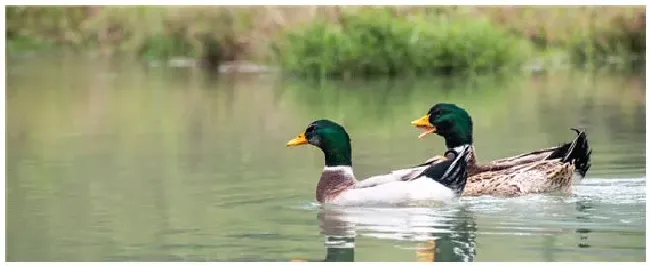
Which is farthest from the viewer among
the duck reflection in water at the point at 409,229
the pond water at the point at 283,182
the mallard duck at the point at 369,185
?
the mallard duck at the point at 369,185

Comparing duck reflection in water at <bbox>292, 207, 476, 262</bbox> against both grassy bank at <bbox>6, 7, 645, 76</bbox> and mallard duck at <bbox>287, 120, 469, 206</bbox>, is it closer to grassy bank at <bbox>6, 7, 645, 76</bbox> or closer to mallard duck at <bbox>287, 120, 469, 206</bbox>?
mallard duck at <bbox>287, 120, 469, 206</bbox>

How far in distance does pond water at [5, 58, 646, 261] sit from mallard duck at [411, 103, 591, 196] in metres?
0.12

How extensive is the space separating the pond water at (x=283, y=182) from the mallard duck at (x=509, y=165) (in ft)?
0.40

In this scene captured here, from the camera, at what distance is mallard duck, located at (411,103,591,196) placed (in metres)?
9.39

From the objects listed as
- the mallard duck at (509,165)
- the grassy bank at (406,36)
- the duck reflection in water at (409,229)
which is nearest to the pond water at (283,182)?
the duck reflection in water at (409,229)

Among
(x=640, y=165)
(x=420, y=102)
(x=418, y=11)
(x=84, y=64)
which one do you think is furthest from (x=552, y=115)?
(x=84, y=64)

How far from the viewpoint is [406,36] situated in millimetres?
21891

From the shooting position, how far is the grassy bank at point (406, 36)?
21.8 meters

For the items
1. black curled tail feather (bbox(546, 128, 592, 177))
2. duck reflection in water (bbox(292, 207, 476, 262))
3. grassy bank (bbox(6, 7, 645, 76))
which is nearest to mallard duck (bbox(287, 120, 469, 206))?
duck reflection in water (bbox(292, 207, 476, 262))

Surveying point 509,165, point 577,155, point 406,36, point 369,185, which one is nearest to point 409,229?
point 369,185

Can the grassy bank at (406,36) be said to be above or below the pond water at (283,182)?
above

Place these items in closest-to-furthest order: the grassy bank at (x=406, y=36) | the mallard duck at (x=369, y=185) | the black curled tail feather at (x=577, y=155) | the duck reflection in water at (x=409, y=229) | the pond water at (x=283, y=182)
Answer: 1. the duck reflection in water at (x=409, y=229)
2. the pond water at (x=283, y=182)
3. the mallard duck at (x=369, y=185)
4. the black curled tail feather at (x=577, y=155)
5. the grassy bank at (x=406, y=36)

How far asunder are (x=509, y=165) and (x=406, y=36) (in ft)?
40.3

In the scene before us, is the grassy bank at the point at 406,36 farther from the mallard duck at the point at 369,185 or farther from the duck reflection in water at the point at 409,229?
the duck reflection in water at the point at 409,229
